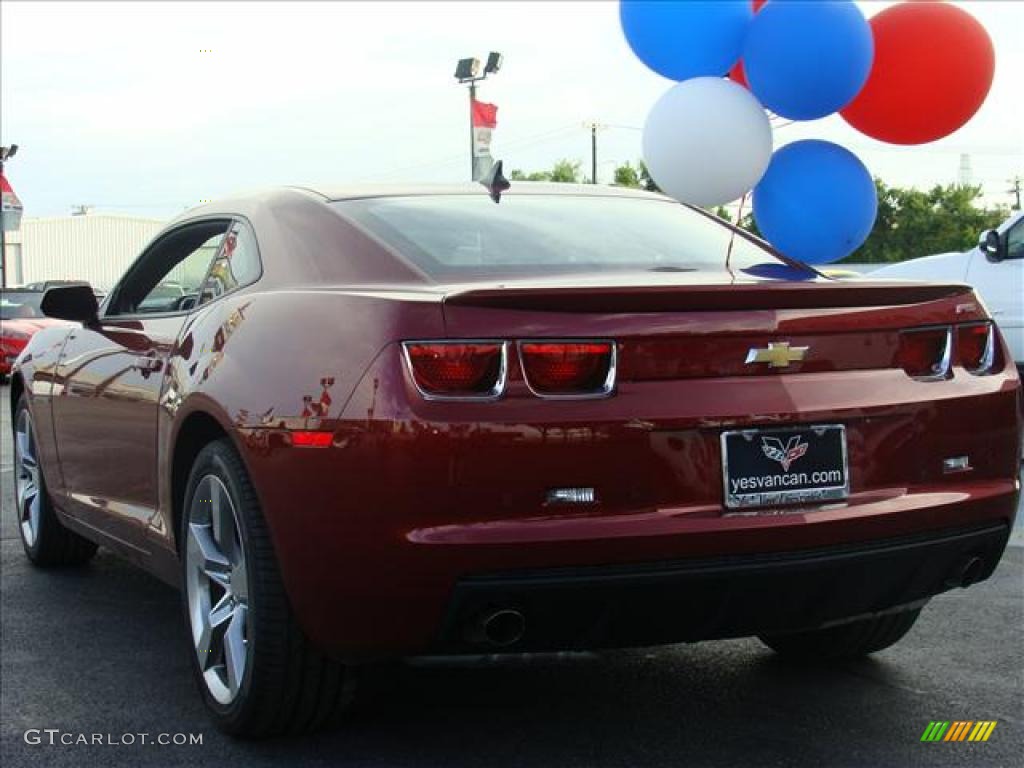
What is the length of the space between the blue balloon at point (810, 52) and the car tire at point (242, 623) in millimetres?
7173

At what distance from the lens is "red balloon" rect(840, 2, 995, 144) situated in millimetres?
9898

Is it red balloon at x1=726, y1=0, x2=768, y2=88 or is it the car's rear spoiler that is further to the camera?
red balloon at x1=726, y1=0, x2=768, y2=88

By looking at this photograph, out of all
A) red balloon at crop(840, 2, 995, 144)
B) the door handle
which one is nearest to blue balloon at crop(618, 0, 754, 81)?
red balloon at crop(840, 2, 995, 144)

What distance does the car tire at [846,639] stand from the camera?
3859 mm

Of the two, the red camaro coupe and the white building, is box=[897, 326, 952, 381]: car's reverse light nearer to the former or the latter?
the red camaro coupe

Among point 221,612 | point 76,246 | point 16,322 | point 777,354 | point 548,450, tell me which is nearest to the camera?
point 548,450

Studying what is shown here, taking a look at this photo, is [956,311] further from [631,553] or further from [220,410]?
[220,410]

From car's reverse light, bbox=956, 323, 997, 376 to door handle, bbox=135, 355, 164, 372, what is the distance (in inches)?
89.6

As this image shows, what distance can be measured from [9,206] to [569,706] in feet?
71.6

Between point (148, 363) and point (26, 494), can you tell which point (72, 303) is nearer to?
point (148, 363)

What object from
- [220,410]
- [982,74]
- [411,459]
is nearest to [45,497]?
[220,410]

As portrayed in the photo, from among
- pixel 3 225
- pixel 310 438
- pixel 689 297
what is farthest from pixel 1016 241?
pixel 3 225

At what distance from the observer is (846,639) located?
3.90 meters

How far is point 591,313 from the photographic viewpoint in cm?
284
